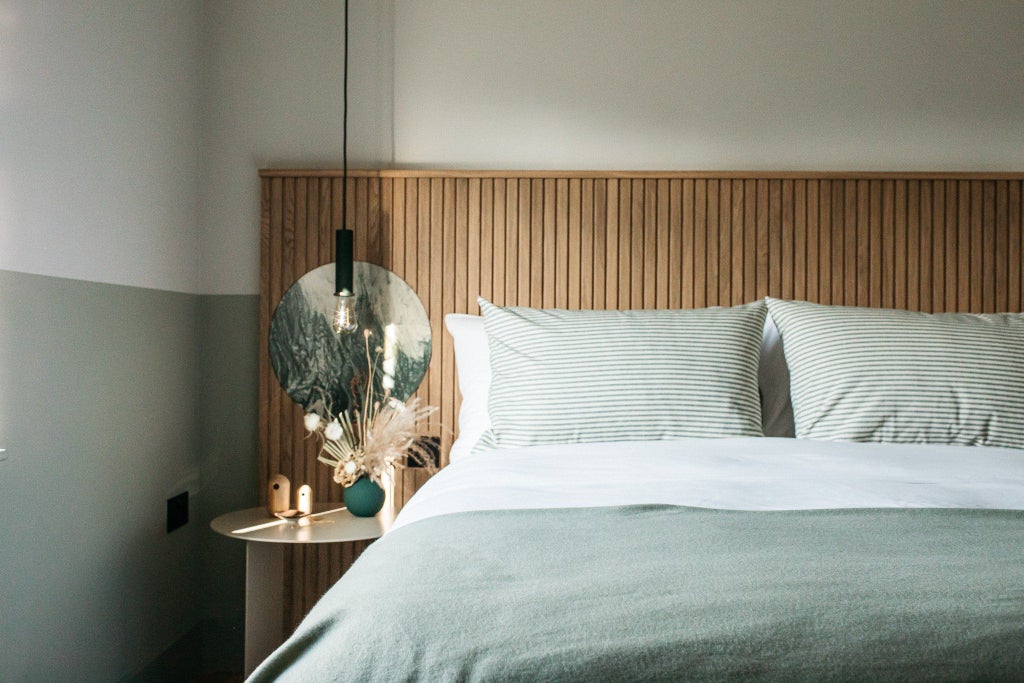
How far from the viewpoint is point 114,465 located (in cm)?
200

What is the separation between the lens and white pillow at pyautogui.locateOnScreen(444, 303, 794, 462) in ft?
6.88

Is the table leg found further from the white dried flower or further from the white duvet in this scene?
the white duvet

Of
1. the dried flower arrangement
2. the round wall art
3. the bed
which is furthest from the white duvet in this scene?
the round wall art

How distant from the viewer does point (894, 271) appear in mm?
2471

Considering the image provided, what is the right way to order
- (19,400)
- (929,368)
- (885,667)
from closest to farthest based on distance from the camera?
(885,667) < (19,400) < (929,368)

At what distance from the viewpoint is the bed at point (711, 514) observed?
0.74m

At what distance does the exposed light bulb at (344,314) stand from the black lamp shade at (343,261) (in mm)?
26

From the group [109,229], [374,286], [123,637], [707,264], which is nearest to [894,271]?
[707,264]

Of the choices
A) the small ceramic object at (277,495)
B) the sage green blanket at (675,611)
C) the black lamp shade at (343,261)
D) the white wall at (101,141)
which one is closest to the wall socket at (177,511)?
the small ceramic object at (277,495)

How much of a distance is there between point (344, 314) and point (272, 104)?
0.79 metres

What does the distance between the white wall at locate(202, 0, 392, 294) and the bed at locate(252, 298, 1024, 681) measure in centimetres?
87

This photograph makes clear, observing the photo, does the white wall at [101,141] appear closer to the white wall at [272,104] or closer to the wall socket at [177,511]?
the white wall at [272,104]

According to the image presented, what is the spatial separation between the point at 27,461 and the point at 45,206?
0.56 metres

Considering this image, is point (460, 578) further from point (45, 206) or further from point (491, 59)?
point (491, 59)
